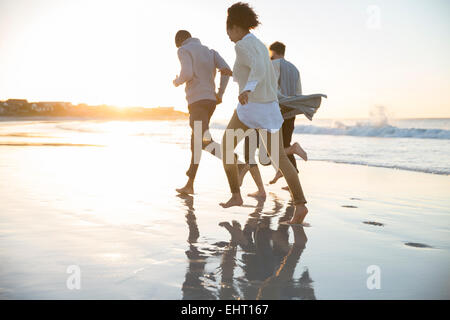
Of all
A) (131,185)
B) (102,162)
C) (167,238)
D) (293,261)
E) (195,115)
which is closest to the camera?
(293,261)

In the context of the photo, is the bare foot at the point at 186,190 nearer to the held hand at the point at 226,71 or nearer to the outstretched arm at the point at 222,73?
the outstretched arm at the point at 222,73

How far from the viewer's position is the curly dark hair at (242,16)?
4.00 metres

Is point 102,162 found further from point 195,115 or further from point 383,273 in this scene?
point 383,273

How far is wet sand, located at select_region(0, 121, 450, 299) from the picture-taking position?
91.4 inches

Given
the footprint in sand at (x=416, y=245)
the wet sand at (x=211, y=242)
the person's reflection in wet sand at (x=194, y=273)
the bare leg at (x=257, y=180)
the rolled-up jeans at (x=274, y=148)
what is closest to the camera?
the person's reflection in wet sand at (x=194, y=273)

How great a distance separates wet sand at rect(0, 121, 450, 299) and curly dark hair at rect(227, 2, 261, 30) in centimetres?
183

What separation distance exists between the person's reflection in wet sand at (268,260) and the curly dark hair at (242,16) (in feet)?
6.01

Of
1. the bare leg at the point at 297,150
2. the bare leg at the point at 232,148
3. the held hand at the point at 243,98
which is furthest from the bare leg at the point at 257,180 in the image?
the held hand at the point at 243,98

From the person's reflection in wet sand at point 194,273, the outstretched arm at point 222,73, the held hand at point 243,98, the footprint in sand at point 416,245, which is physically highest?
the outstretched arm at point 222,73

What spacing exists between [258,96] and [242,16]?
0.78 metres

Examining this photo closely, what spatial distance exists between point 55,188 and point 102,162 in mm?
3186

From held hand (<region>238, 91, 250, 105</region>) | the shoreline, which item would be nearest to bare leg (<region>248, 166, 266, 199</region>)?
the shoreline
